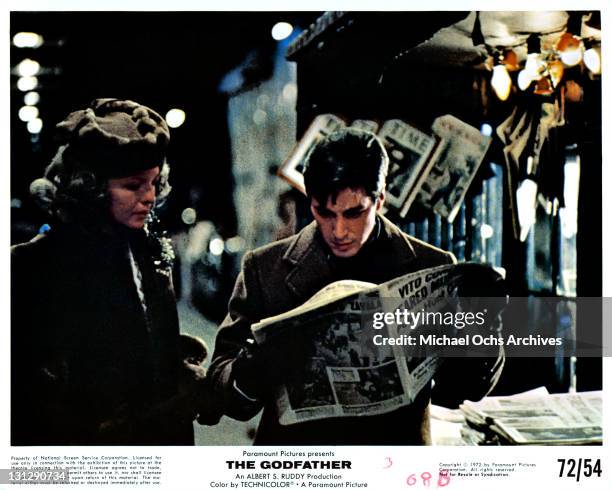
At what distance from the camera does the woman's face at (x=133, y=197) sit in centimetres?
316

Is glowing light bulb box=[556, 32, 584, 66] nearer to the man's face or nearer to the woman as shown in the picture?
the man's face

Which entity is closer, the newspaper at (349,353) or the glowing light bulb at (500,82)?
the newspaper at (349,353)

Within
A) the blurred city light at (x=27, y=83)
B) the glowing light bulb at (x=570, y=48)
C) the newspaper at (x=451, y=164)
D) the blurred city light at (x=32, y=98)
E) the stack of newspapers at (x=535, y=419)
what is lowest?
the stack of newspapers at (x=535, y=419)

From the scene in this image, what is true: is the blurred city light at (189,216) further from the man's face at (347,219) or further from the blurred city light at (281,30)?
the blurred city light at (281,30)

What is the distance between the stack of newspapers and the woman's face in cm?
164

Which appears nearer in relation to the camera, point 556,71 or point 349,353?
point 349,353

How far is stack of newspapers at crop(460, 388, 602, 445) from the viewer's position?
3.21 m

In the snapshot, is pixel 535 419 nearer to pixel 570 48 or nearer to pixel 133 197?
pixel 570 48

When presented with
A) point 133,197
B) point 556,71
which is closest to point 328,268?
point 133,197

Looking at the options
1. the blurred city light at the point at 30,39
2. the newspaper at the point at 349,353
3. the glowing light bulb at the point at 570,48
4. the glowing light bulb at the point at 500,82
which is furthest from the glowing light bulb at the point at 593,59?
the blurred city light at the point at 30,39

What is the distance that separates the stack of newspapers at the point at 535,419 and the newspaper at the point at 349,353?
0.33 meters

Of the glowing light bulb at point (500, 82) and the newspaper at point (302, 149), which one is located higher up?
the glowing light bulb at point (500, 82)

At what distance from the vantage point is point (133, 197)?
3.17 metres

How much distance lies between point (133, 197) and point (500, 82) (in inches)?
66.3
